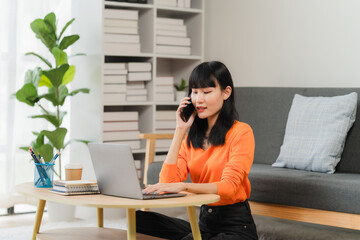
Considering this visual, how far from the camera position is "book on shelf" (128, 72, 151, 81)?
3.88 metres

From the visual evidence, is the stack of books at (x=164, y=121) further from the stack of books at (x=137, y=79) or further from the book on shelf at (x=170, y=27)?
the book on shelf at (x=170, y=27)

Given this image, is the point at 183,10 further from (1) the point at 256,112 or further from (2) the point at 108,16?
(1) the point at 256,112

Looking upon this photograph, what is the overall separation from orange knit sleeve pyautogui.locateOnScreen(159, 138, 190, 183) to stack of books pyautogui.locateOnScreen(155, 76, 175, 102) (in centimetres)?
176

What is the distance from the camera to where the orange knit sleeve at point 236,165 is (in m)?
1.91

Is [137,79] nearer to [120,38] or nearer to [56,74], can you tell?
[120,38]

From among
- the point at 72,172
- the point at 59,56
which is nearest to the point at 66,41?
the point at 59,56

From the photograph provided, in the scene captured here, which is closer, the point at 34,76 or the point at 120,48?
the point at 34,76

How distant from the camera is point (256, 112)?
342cm

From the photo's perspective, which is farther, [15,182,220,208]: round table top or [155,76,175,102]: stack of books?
[155,76,175,102]: stack of books

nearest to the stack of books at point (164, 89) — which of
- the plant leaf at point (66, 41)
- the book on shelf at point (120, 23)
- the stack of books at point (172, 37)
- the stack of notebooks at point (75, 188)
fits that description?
the stack of books at point (172, 37)

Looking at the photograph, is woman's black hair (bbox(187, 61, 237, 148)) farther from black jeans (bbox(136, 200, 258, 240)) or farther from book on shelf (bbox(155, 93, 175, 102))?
book on shelf (bbox(155, 93, 175, 102))

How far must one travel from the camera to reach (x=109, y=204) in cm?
165

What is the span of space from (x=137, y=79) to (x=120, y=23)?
0.41m

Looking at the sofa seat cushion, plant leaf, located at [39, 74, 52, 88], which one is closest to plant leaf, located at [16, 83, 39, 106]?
plant leaf, located at [39, 74, 52, 88]
